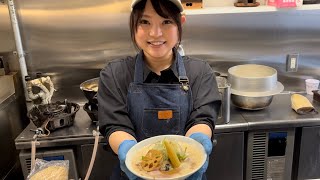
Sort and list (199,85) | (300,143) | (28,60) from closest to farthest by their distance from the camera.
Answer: (199,85), (300,143), (28,60)

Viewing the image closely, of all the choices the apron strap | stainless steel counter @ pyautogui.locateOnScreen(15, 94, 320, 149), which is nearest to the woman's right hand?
the apron strap

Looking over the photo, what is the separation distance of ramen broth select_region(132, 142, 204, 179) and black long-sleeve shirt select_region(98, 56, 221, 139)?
16 cm

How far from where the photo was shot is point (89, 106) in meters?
1.91

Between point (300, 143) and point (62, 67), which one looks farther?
point (62, 67)

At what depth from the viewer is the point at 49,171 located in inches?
58.4

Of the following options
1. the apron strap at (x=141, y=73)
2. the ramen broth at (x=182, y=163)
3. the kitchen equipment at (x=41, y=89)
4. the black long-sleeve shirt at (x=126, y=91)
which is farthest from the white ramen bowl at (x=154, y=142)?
the kitchen equipment at (x=41, y=89)

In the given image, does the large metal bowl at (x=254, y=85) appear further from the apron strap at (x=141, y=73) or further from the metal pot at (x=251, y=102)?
the apron strap at (x=141, y=73)

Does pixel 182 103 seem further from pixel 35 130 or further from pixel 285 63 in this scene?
pixel 285 63

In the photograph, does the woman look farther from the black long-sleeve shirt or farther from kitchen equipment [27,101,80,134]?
kitchen equipment [27,101,80,134]

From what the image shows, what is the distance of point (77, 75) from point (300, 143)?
1.52m

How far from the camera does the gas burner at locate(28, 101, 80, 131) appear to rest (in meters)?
1.82

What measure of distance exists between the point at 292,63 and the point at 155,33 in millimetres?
1518

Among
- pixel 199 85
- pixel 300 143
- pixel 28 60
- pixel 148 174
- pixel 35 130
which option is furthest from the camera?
pixel 28 60

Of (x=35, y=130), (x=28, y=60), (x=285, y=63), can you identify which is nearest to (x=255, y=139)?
(x=285, y=63)
